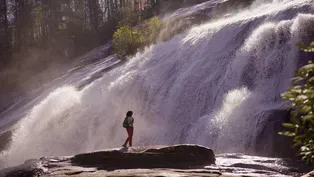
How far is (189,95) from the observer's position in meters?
18.2

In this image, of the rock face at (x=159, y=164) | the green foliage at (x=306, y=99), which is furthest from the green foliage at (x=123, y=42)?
the green foliage at (x=306, y=99)

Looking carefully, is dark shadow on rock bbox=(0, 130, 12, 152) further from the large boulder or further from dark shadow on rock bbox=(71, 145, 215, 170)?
the large boulder

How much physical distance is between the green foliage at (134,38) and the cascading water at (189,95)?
553cm

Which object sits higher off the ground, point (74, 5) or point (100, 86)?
point (74, 5)

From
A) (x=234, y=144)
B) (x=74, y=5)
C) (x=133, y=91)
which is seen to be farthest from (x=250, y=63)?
(x=74, y=5)

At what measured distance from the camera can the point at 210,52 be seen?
67.2 ft

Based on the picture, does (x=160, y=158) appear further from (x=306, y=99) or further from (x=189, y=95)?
(x=306, y=99)

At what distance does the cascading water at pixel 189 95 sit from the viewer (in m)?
15.6

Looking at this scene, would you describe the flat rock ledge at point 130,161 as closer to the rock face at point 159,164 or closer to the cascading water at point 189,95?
the rock face at point 159,164

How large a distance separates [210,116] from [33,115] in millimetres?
12464

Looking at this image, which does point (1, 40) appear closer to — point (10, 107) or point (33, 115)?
point (10, 107)

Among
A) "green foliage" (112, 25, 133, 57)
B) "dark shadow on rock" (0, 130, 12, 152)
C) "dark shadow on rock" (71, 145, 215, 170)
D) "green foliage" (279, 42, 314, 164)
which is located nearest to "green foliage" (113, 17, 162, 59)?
"green foliage" (112, 25, 133, 57)

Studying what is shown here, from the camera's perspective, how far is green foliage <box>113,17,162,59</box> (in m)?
30.5

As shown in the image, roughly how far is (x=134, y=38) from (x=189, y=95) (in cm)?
1428
